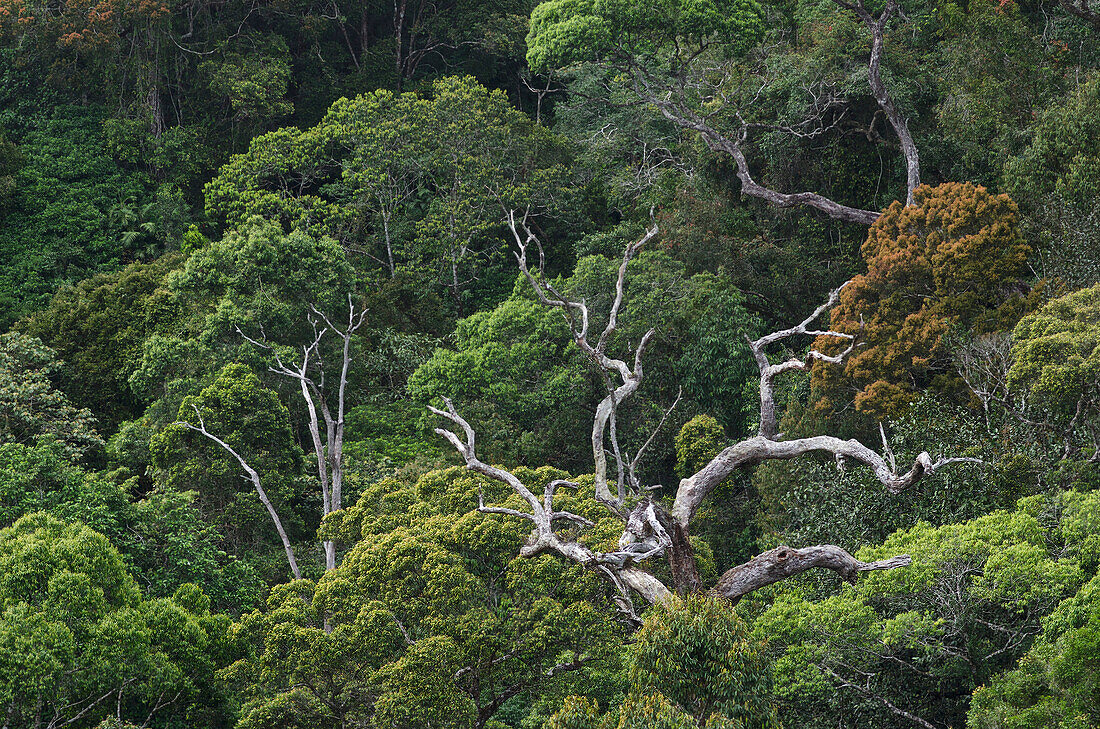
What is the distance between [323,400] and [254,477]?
464 centimetres

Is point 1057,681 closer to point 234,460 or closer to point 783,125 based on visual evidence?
point 234,460

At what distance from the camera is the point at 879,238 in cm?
2277

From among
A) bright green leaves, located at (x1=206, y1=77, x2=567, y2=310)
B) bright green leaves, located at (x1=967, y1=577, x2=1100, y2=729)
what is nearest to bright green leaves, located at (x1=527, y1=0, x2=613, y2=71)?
bright green leaves, located at (x1=206, y1=77, x2=567, y2=310)

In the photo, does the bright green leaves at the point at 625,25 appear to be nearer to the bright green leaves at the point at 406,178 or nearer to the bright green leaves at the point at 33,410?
the bright green leaves at the point at 406,178

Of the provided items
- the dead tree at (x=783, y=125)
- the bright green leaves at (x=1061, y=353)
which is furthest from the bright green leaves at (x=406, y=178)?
the bright green leaves at (x=1061, y=353)

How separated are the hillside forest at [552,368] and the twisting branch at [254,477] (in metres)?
0.13

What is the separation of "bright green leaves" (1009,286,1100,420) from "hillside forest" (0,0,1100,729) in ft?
0.36

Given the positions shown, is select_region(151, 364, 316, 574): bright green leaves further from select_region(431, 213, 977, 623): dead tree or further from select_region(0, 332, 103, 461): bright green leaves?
select_region(431, 213, 977, 623): dead tree

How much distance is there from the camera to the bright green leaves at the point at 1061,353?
16.9 meters

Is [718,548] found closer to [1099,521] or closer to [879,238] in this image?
[879,238]

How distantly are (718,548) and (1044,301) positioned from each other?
8664mm

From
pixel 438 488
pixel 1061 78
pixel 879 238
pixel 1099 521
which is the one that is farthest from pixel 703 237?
pixel 1099 521

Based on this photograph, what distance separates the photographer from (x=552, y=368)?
1077 inches

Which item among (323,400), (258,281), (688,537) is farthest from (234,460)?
(688,537)
